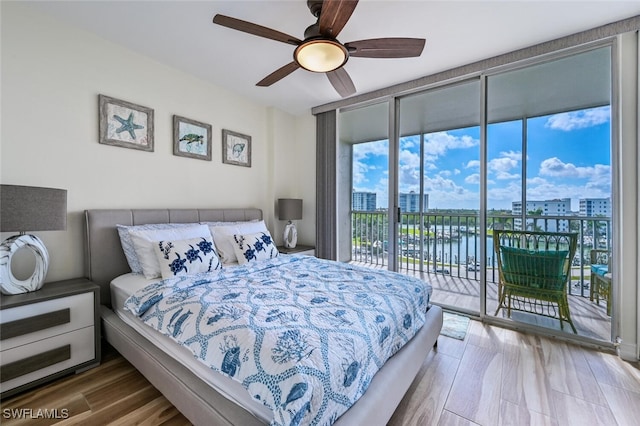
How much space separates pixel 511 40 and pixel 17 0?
12.9ft

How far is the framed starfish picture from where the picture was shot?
7.79 feet

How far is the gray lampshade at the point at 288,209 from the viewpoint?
3.77m

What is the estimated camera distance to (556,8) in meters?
1.98

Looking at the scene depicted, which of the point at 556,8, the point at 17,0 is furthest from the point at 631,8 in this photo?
the point at 17,0

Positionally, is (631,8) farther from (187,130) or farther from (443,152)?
(187,130)

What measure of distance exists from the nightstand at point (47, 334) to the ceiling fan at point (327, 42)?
212 centimetres

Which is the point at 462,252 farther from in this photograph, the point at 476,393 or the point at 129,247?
the point at 129,247

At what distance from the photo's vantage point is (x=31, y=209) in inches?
67.1

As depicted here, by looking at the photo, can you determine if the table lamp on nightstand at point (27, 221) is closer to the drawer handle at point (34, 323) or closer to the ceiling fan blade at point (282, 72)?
the drawer handle at point (34, 323)

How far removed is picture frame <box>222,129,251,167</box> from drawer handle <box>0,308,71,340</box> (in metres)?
2.14

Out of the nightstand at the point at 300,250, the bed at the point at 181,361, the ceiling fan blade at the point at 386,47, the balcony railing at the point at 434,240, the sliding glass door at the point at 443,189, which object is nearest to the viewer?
the bed at the point at 181,361

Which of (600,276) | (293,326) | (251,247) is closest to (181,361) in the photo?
(293,326)

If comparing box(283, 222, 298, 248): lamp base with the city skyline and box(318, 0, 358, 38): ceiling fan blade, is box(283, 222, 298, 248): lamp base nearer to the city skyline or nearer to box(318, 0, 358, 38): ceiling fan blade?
the city skyline
